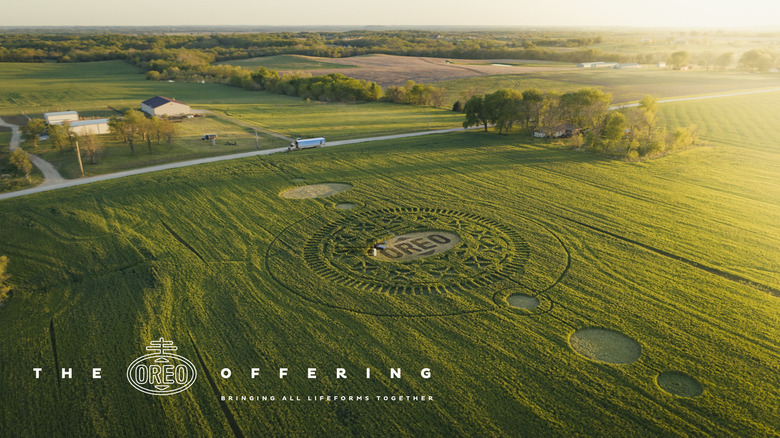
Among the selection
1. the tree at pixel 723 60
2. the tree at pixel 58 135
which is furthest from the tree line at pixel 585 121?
the tree at pixel 723 60

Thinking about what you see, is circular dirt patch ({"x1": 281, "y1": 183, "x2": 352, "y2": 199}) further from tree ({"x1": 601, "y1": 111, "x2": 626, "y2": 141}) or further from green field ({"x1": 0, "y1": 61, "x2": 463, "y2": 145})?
tree ({"x1": 601, "y1": 111, "x2": 626, "y2": 141})

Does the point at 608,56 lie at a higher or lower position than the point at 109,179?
higher

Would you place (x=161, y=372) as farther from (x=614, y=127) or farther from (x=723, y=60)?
(x=723, y=60)

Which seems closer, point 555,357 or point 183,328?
point 555,357

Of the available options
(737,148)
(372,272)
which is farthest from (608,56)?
(372,272)

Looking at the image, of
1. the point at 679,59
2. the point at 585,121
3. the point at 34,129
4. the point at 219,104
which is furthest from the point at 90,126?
the point at 679,59

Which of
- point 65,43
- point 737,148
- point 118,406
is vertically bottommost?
point 118,406

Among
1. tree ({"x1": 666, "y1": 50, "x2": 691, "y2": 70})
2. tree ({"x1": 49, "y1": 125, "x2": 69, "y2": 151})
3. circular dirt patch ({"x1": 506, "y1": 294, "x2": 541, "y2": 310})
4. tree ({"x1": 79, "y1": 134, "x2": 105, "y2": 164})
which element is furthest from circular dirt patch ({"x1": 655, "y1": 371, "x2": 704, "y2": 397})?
tree ({"x1": 666, "y1": 50, "x2": 691, "y2": 70})

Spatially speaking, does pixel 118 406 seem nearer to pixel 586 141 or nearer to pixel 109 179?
pixel 109 179

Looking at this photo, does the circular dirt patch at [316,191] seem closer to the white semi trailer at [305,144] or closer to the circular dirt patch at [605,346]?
the white semi trailer at [305,144]
